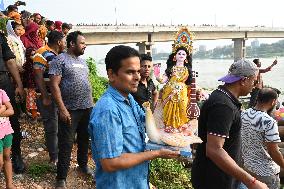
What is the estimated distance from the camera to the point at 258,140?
3787mm

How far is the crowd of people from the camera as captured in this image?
2119mm

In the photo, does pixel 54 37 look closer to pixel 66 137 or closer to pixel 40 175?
pixel 66 137

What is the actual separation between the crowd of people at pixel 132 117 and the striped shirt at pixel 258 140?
0.04ft

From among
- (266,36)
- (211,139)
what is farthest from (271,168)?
(266,36)

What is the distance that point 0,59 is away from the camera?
4.39 meters

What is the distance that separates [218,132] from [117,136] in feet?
3.13

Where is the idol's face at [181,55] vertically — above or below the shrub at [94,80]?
above

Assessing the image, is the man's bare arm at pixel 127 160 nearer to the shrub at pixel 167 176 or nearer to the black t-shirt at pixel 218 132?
the black t-shirt at pixel 218 132

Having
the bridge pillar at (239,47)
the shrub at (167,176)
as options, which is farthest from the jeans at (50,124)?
the bridge pillar at (239,47)

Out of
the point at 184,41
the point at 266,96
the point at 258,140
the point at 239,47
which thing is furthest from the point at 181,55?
the point at 239,47

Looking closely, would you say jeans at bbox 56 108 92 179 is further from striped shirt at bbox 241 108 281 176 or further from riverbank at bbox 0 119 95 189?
striped shirt at bbox 241 108 281 176

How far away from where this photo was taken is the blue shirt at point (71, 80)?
14.2 ft

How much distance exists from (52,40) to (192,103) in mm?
A: 2407

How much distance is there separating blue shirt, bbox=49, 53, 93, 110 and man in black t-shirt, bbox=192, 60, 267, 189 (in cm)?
197
